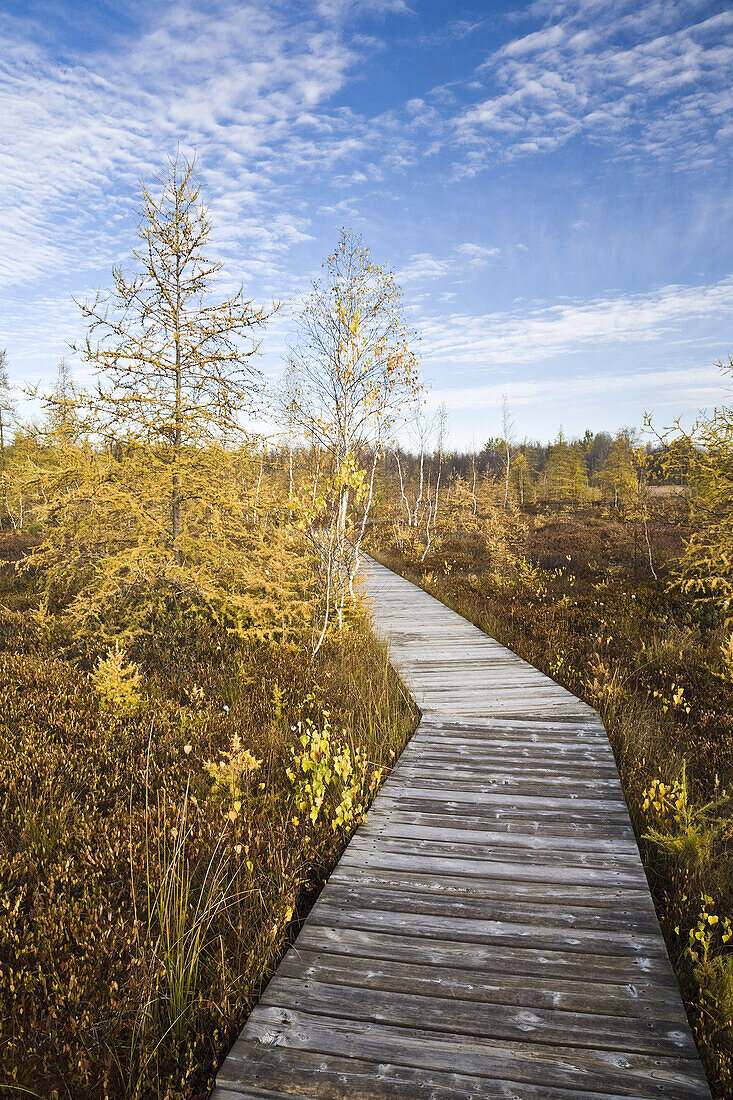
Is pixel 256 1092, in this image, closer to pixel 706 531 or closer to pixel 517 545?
pixel 706 531

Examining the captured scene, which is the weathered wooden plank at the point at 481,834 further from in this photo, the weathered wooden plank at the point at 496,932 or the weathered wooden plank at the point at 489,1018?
the weathered wooden plank at the point at 489,1018

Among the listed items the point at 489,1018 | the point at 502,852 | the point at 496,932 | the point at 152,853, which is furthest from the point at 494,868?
the point at 152,853

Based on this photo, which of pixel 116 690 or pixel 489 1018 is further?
pixel 116 690

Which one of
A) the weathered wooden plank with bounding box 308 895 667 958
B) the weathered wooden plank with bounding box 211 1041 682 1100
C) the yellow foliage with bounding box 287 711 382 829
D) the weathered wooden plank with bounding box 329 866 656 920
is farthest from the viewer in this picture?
the yellow foliage with bounding box 287 711 382 829

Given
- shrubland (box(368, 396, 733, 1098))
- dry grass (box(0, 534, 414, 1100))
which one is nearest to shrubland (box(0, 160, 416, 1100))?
dry grass (box(0, 534, 414, 1100))

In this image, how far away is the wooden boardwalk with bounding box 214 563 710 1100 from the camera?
5.96ft

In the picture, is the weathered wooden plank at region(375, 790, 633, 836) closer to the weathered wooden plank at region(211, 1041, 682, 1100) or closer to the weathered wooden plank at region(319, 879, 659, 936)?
the weathered wooden plank at region(319, 879, 659, 936)

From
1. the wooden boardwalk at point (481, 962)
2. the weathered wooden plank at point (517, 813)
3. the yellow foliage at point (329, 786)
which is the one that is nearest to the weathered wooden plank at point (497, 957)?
the wooden boardwalk at point (481, 962)

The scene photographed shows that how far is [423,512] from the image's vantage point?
88.6 feet

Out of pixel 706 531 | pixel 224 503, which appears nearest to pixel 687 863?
pixel 224 503

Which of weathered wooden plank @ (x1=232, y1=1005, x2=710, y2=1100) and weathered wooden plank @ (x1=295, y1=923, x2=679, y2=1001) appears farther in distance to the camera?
weathered wooden plank @ (x1=295, y1=923, x2=679, y2=1001)

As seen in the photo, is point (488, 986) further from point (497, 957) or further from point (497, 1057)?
point (497, 1057)

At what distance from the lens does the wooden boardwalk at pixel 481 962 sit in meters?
1.82

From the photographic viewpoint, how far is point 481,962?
7.63 feet
